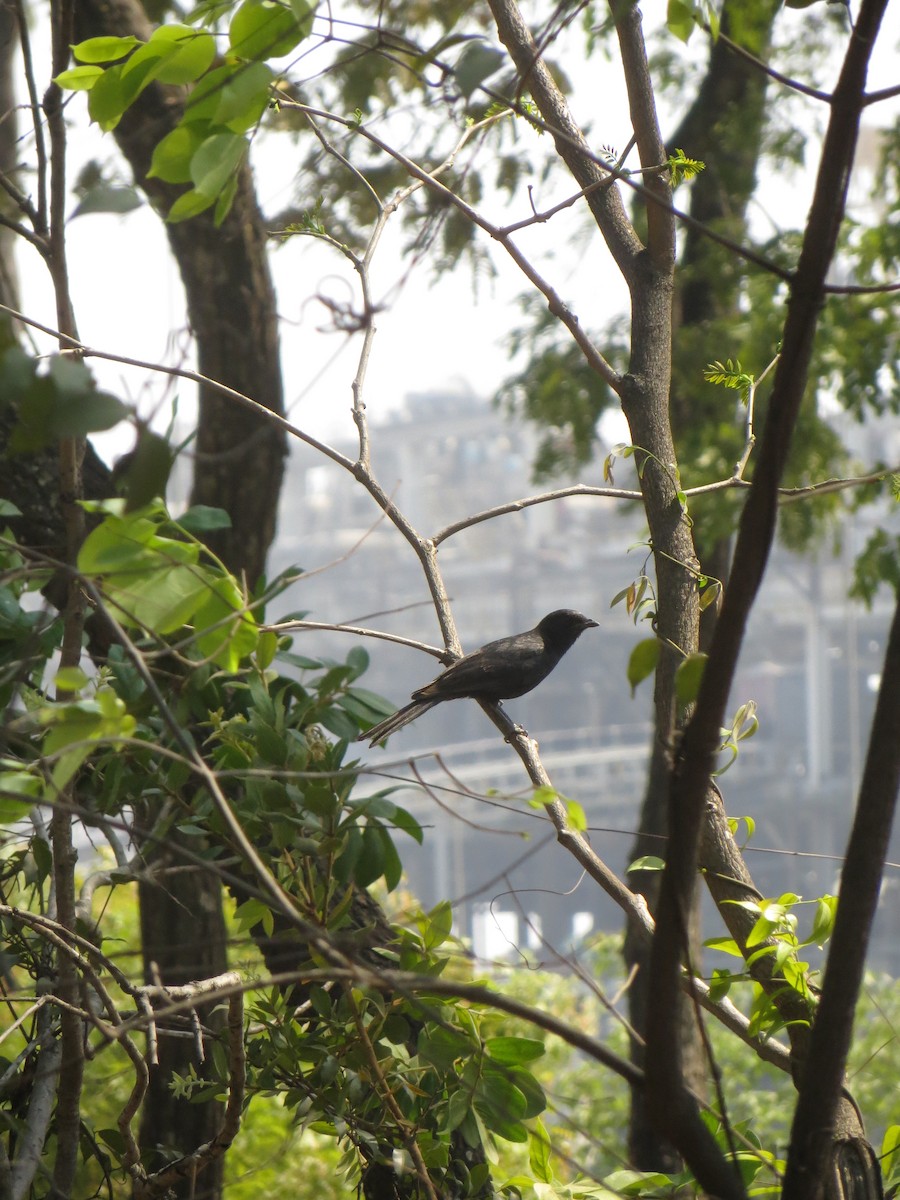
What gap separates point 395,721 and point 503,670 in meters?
0.50

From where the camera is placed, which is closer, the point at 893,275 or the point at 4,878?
the point at 4,878

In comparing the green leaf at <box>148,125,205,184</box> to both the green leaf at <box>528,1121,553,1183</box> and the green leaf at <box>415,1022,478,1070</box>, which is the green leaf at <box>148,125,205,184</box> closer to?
the green leaf at <box>415,1022,478,1070</box>

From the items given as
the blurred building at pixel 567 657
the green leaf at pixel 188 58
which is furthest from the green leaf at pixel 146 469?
the blurred building at pixel 567 657

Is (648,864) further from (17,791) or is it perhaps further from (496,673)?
(496,673)

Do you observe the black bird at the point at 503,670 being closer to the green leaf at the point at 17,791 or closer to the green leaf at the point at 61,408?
A: the green leaf at the point at 17,791

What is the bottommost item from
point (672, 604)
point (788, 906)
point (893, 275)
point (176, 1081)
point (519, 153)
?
point (176, 1081)

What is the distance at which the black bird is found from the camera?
1975mm

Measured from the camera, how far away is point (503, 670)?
2223 mm

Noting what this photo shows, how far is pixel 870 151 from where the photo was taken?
598 cm

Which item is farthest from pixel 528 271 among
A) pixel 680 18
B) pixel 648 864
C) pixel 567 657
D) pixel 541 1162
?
pixel 567 657

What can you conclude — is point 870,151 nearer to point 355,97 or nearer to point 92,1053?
point 355,97

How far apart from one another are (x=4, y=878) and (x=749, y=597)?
1091mm

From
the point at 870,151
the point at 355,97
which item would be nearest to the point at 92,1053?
the point at 355,97

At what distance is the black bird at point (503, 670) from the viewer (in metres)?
1.97
